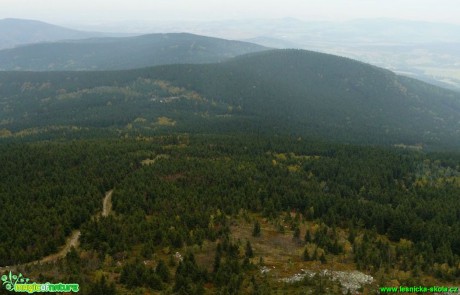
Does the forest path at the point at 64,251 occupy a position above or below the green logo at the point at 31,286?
below

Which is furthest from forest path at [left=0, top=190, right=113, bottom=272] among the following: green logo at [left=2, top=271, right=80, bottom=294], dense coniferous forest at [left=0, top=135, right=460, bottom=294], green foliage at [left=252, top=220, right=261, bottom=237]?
green foliage at [left=252, top=220, right=261, bottom=237]

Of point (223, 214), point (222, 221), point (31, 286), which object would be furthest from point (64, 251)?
point (223, 214)

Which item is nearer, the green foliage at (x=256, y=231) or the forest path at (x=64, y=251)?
the forest path at (x=64, y=251)

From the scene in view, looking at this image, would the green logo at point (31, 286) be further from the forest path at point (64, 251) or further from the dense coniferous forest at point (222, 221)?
the forest path at point (64, 251)

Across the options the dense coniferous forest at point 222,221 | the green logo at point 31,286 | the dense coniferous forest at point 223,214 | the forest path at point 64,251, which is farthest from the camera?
the dense coniferous forest at point 223,214

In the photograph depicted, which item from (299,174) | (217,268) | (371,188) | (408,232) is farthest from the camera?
(299,174)

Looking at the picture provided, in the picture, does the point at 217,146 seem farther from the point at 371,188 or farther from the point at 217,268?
the point at 217,268

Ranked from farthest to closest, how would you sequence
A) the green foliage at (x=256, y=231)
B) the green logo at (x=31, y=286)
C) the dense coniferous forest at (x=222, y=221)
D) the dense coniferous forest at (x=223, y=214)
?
the green foliage at (x=256, y=231) → the dense coniferous forest at (x=223, y=214) → the dense coniferous forest at (x=222, y=221) → the green logo at (x=31, y=286)

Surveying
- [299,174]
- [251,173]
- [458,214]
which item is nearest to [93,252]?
[251,173]

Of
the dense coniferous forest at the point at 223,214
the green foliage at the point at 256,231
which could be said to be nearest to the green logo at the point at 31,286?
the dense coniferous forest at the point at 223,214
